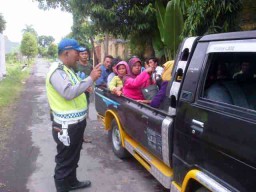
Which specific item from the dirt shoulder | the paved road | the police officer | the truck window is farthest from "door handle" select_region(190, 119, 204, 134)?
the dirt shoulder

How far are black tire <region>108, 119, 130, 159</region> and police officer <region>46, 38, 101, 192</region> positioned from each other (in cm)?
146

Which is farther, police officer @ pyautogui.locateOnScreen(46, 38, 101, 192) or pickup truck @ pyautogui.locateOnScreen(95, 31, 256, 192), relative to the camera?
police officer @ pyautogui.locateOnScreen(46, 38, 101, 192)

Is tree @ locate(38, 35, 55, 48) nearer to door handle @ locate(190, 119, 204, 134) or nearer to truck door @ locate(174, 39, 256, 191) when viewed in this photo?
truck door @ locate(174, 39, 256, 191)

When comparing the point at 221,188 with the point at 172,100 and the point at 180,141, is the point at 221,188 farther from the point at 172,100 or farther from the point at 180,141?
the point at 172,100

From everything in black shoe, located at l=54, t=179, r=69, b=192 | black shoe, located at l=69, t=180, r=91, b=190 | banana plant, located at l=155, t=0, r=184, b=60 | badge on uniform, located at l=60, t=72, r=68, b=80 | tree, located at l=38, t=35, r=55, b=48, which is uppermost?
tree, located at l=38, t=35, r=55, b=48

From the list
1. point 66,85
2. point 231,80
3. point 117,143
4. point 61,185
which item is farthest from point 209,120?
point 117,143

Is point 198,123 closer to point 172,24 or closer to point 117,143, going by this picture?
point 117,143

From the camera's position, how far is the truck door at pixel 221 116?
224 centimetres

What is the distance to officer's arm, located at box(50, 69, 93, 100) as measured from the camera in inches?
142

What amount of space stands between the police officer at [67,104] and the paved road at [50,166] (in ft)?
1.88

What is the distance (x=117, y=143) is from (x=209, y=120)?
10.4ft

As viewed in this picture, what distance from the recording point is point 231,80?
303 centimetres

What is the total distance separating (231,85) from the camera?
2906 millimetres

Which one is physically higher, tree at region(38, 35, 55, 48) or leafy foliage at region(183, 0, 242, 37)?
tree at region(38, 35, 55, 48)
